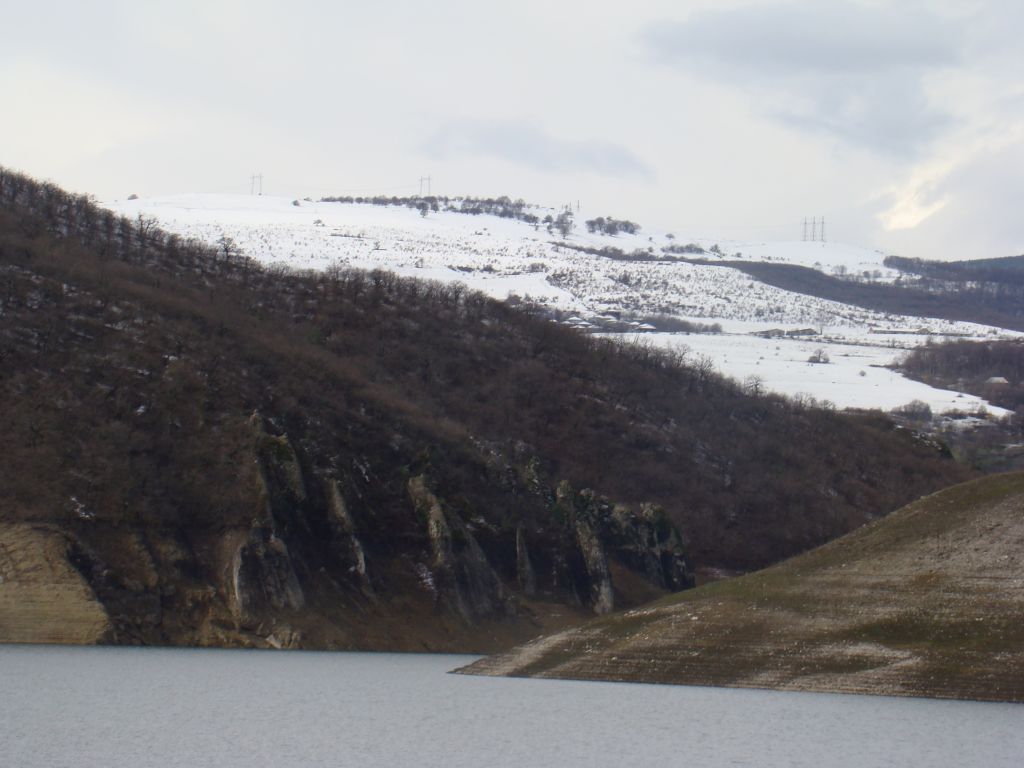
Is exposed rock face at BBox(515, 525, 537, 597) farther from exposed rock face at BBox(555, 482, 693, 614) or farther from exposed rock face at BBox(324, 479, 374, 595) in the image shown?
exposed rock face at BBox(324, 479, 374, 595)

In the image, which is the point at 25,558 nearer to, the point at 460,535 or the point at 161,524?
the point at 161,524

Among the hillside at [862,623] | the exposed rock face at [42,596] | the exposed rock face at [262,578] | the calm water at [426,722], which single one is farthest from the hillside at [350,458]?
the hillside at [862,623]

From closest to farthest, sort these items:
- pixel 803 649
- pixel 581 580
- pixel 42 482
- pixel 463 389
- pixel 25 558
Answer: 1. pixel 803 649
2. pixel 25 558
3. pixel 42 482
4. pixel 581 580
5. pixel 463 389

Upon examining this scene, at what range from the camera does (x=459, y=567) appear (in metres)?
99.7

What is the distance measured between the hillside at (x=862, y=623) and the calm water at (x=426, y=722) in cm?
221

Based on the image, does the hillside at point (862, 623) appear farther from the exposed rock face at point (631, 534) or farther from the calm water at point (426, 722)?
the exposed rock face at point (631, 534)

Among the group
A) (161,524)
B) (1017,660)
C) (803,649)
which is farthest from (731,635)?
(161,524)

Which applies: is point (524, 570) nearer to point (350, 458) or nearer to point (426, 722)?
point (350, 458)

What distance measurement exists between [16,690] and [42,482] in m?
33.0

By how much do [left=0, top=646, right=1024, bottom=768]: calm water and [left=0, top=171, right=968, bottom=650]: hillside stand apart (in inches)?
603

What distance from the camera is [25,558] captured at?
78.9 meters

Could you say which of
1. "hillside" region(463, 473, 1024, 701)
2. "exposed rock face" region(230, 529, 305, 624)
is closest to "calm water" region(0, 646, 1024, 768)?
"hillside" region(463, 473, 1024, 701)

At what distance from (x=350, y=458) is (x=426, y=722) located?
54386 mm

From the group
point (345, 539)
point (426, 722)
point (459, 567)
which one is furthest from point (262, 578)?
point (426, 722)
